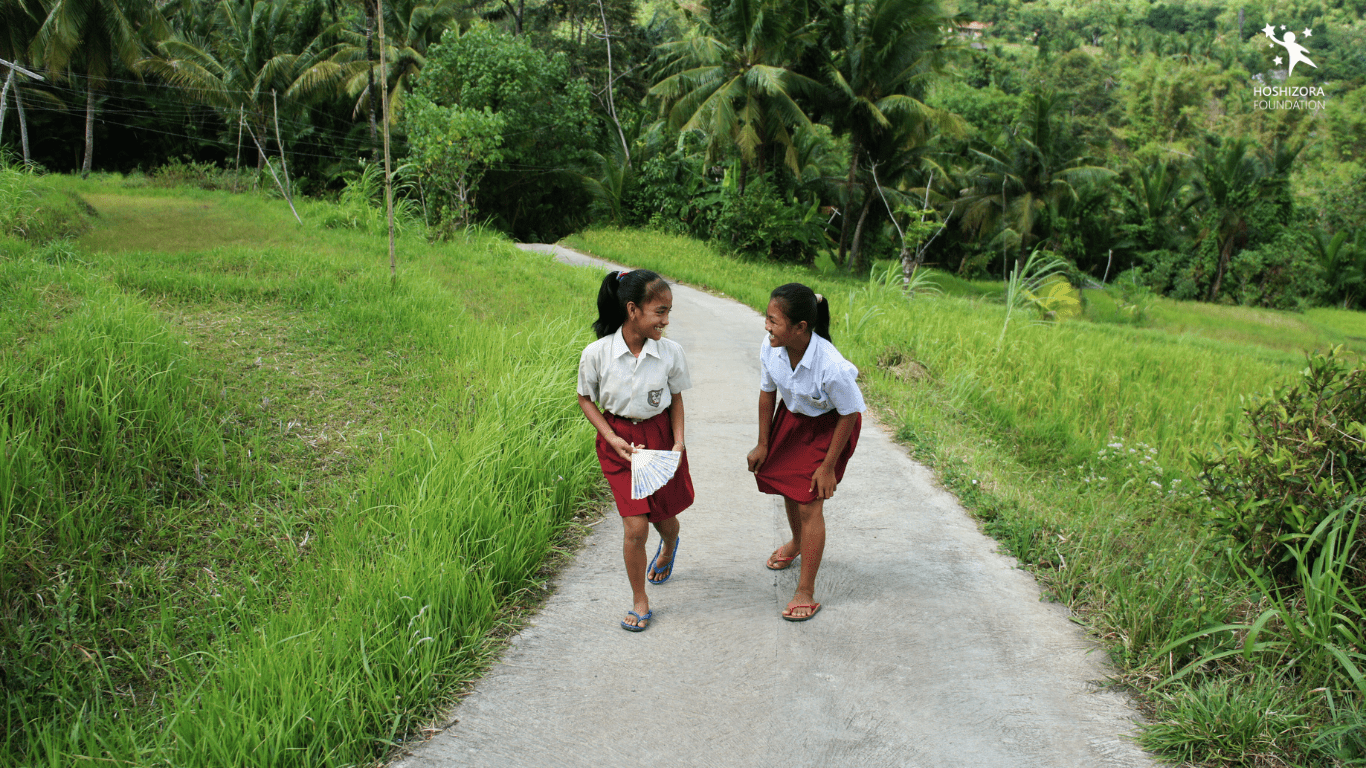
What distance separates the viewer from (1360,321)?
90.6 feet

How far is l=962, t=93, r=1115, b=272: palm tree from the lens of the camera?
26500 mm

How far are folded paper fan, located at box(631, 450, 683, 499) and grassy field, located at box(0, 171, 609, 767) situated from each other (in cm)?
86

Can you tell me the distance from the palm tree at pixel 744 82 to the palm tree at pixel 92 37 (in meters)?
17.5

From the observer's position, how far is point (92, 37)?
25.9m

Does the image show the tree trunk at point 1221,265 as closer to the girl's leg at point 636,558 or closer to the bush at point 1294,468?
the bush at point 1294,468

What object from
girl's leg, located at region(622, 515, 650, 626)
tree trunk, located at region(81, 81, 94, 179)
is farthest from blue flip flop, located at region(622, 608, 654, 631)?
tree trunk, located at region(81, 81, 94, 179)

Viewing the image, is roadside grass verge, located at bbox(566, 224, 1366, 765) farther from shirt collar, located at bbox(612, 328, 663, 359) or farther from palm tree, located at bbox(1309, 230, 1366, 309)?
palm tree, located at bbox(1309, 230, 1366, 309)

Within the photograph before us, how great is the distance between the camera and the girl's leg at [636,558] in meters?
3.10

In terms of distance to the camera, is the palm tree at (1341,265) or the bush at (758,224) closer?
the bush at (758,224)

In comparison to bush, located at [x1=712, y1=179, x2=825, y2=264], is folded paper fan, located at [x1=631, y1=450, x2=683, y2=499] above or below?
below

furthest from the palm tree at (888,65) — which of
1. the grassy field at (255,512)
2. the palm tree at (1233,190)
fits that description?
the grassy field at (255,512)

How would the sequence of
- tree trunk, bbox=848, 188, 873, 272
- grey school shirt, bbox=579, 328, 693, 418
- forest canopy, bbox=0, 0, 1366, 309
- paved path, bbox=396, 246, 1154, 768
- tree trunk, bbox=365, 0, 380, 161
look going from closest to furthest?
paved path, bbox=396, 246, 1154, 768, grey school shirt, bbox=579, 328, 693, 418, tree trunk, bbox=365, 0, 380, 161, forest canopy, bbox=0, 0, 1366, 309, tree trunk, bbox=848, 188, 873, 272

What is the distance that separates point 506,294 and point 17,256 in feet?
15.6

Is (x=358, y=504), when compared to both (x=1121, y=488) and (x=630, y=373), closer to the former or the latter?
(x=630, y=373)
